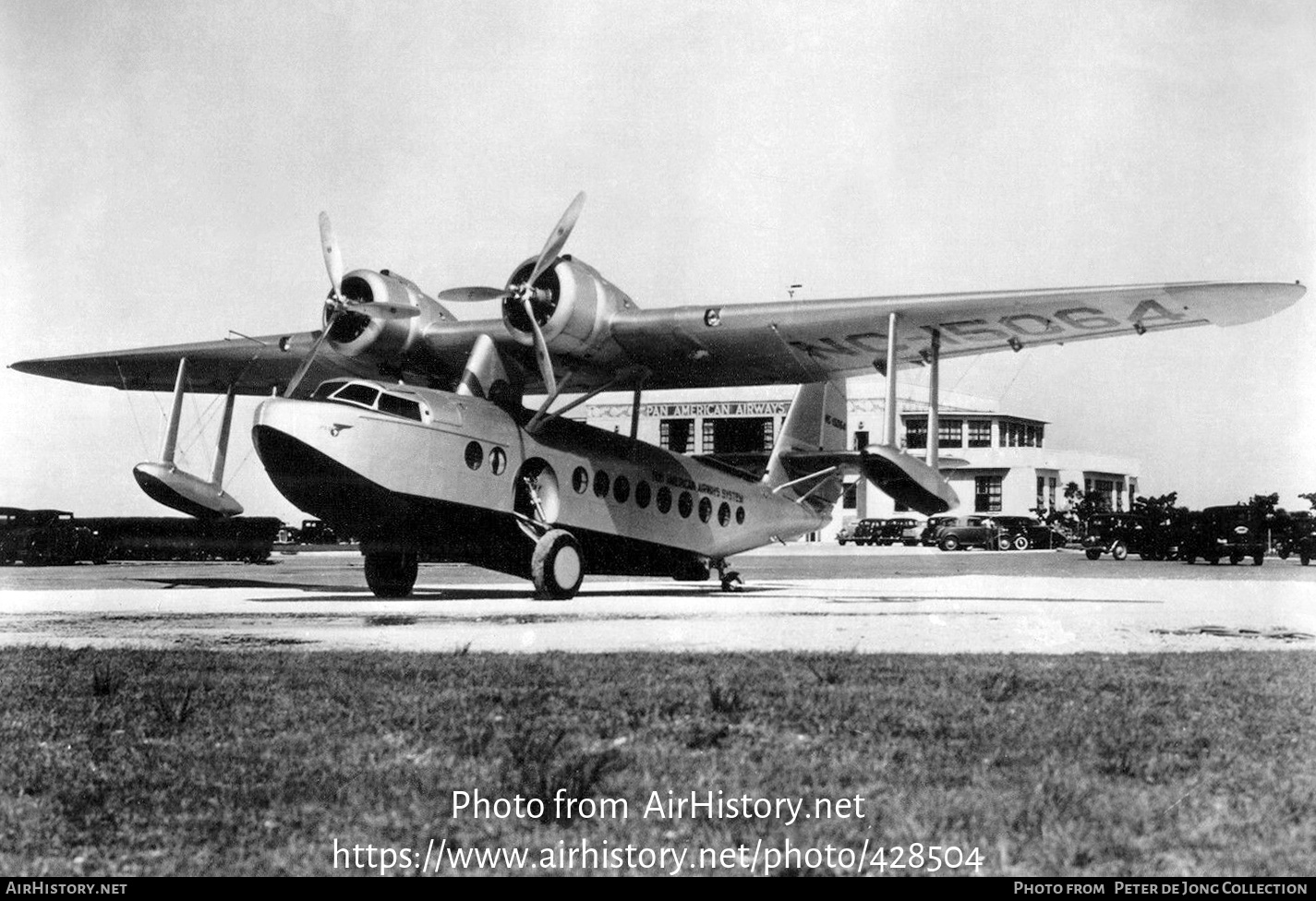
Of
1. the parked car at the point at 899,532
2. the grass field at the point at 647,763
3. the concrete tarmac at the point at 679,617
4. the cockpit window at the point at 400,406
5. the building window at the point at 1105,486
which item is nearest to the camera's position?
the grass field at the point at 647,763

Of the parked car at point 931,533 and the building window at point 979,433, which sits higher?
the building window at point 979,433

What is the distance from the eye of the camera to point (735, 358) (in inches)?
714

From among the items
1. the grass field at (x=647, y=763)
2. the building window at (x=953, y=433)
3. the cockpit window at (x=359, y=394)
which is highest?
the building window at (x=953, y=433)

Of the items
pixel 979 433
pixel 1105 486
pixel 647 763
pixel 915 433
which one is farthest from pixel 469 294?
pixel 1105 486

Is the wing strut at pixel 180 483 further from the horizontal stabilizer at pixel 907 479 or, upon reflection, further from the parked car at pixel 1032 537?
the parked car at pixel 1032 537

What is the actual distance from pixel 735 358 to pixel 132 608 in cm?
979

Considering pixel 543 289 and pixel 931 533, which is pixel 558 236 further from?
pixel 931 533

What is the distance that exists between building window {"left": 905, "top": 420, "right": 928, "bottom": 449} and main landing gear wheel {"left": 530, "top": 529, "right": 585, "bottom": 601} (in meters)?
68.6

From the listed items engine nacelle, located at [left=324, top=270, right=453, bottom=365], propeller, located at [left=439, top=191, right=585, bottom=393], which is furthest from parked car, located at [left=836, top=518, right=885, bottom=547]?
propeller, located at [left=439, top=191, right=585, bottom=393]

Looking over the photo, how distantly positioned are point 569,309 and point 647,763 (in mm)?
12030

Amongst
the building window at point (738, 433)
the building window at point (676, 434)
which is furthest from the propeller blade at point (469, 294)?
the building window at point (676, 434)

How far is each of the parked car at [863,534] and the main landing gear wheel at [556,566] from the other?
2216 inches

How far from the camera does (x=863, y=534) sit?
73.1 meters

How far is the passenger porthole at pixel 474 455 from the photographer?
15508 mm
